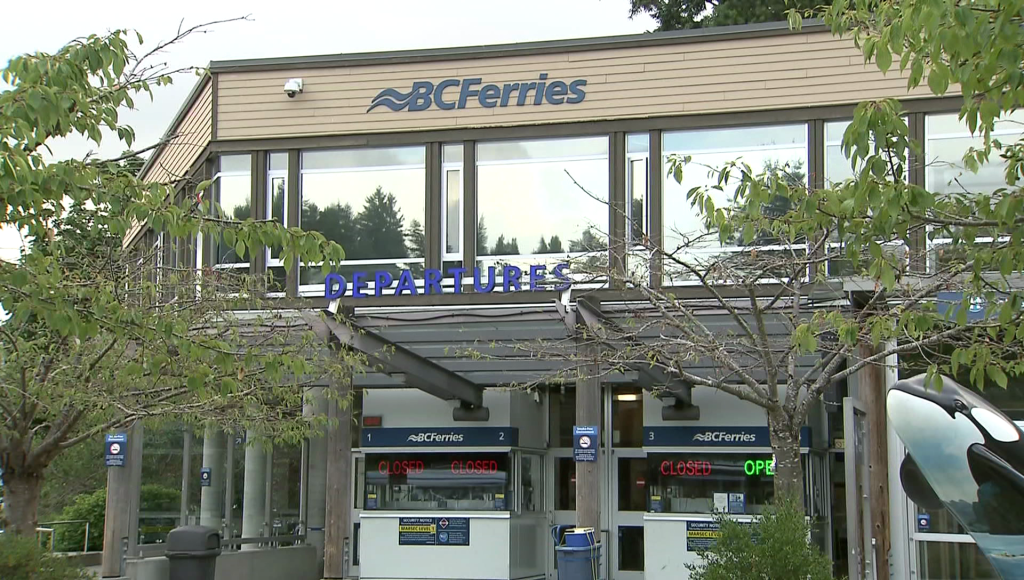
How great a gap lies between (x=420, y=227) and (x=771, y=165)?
556cm

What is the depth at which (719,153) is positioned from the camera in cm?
1920

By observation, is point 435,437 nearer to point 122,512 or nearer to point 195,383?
point 122,512

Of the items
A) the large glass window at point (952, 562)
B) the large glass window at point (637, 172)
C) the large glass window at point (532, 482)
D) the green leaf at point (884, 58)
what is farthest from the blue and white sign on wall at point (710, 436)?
the green leaf at point (884, 58)

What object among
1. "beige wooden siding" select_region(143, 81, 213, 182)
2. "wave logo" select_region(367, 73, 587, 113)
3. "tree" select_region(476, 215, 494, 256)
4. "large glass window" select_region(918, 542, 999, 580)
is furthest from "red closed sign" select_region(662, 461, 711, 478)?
"beige wooden siding" select_region(143, 81, 213, 182)

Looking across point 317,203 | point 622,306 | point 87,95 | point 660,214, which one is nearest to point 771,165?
point 660,214

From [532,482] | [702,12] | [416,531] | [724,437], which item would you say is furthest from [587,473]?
[702,12]

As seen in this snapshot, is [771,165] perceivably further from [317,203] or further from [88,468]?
[88,468]

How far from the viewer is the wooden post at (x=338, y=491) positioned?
18.4 metres

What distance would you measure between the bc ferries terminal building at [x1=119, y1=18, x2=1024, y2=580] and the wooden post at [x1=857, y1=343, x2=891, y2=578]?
3486mm

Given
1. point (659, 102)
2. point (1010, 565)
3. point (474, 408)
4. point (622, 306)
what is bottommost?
point (1010, 565)

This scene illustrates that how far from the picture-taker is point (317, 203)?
2077 centimetres

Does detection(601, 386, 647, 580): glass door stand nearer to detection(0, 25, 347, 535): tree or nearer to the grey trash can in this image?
the grey trash can

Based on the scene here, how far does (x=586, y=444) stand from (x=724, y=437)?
2687 mm

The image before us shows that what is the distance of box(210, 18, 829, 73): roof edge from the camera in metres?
19.0
